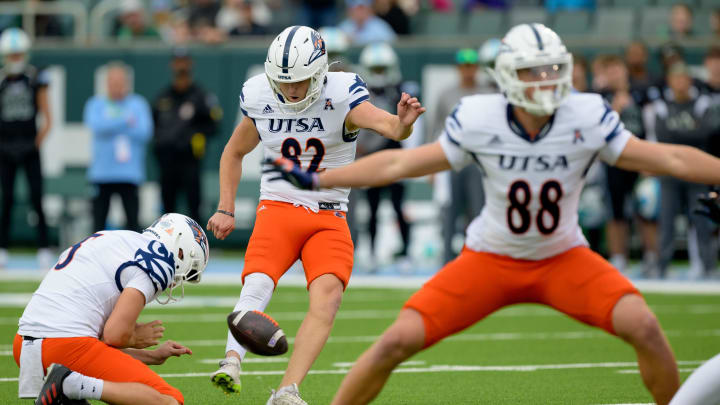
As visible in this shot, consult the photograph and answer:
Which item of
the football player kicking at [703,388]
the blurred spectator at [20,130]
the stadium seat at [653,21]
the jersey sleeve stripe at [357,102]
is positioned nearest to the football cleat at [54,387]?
the jersey sleeve stripe at [357,102]

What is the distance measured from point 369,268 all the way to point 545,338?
14.9 feet

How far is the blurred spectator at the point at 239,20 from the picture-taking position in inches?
615

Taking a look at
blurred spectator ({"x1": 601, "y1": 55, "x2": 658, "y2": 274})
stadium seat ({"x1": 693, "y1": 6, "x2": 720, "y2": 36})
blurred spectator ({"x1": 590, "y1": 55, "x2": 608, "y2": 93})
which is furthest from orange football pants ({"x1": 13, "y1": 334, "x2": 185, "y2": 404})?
stadium seat ({"x1": 693, "y1": 6, "x2": 720, "y2": 36})

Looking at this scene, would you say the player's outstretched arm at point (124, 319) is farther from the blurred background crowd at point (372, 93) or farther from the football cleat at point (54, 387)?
the blurred background crowd at point (372, 93)

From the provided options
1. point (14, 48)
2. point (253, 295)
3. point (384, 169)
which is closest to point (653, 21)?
point (14, 48)

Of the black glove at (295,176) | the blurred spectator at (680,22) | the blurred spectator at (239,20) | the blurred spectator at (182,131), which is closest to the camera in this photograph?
the black glove at (295,176)

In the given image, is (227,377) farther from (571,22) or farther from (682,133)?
(571,22)

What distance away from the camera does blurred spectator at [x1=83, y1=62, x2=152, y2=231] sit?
41.0 ft

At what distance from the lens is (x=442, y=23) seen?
16547 millimetres

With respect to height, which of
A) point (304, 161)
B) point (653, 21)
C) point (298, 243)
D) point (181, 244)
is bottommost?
point (653, 21)

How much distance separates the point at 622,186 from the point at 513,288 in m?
8.10

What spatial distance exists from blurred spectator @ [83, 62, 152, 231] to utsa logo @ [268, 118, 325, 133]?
6863mm

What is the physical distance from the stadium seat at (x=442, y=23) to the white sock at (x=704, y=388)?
12859 millimetres

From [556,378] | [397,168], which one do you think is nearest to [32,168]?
[556,378]
